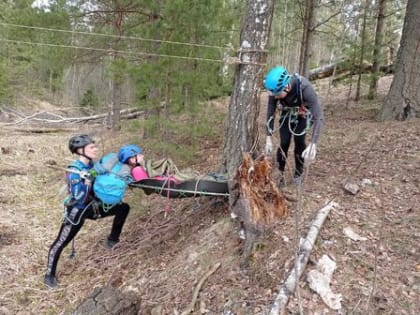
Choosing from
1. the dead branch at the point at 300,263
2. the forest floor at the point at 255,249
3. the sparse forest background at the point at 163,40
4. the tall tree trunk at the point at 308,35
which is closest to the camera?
the dead branch at the point at 300,263

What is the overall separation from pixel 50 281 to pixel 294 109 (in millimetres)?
3368

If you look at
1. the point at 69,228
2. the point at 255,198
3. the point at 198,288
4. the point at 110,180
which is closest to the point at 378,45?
the point at 255,198

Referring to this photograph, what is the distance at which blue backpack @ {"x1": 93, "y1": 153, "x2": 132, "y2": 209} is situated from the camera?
3.78m

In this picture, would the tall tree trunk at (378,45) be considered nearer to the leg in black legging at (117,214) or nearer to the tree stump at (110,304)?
the leg in black legging at (117,214)

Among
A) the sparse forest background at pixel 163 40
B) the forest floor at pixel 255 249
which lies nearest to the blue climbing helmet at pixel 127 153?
the forest floor at pixel 255 249

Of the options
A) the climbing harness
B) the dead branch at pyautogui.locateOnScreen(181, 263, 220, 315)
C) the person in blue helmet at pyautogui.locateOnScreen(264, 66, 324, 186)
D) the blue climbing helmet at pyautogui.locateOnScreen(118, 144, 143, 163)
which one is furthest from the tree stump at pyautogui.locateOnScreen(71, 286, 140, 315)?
the climbing harness

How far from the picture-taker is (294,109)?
4121mm

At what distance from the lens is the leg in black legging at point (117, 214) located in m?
4.23

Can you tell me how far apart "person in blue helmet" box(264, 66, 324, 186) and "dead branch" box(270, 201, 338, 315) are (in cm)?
57

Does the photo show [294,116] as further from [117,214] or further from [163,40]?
[163,40]

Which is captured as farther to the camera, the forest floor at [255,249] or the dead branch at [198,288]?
the dead branch at [198,288]

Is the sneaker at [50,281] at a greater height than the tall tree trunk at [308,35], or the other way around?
the tall tree trunk at [308,35]

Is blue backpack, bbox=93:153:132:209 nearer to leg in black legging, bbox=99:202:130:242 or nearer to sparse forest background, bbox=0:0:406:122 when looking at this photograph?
leg in black legging, bbox=99:202:130:242

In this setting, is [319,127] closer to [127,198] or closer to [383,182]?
[383,182]
